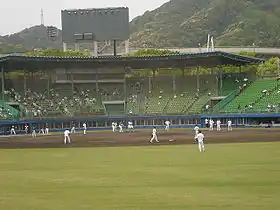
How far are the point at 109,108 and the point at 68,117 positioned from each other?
971 centimetres

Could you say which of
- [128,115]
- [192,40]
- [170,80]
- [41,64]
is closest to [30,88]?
[41,64]

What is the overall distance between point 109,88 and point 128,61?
29.1ft

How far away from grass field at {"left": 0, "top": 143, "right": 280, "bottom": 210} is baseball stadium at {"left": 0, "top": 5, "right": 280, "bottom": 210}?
0.05m

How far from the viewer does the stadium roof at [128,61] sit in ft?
251

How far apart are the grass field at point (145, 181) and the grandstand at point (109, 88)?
152 feet

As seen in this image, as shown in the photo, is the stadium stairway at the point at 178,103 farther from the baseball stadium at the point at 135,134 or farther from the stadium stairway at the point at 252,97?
the stadium stairway at the point at 252,97

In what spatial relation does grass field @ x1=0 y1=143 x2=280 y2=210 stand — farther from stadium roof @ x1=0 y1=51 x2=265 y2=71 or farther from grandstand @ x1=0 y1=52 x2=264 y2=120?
grandstand @ x1=0 y1=52 x2=264 y2=120

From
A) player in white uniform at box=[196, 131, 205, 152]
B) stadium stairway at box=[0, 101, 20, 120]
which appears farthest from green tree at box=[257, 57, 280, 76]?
player in white uniform at box=[196, 131, 205, 152]

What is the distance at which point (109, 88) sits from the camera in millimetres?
88938

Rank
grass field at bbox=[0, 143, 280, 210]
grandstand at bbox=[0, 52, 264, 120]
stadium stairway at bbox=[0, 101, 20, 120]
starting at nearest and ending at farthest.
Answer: grass field at bbox=[0, 143, 280, 210]
stadium stairway at bbox=[0, 101, 20, 120]
grandstand at bbox=[0, 52, 264, 120]

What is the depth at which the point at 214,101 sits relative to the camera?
81500 mm

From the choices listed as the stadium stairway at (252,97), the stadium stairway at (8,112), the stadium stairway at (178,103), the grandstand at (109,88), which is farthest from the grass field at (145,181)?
the stadium stairway at (178,103)

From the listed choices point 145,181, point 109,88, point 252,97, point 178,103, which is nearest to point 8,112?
point 109,88

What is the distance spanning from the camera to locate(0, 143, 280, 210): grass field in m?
16.9
